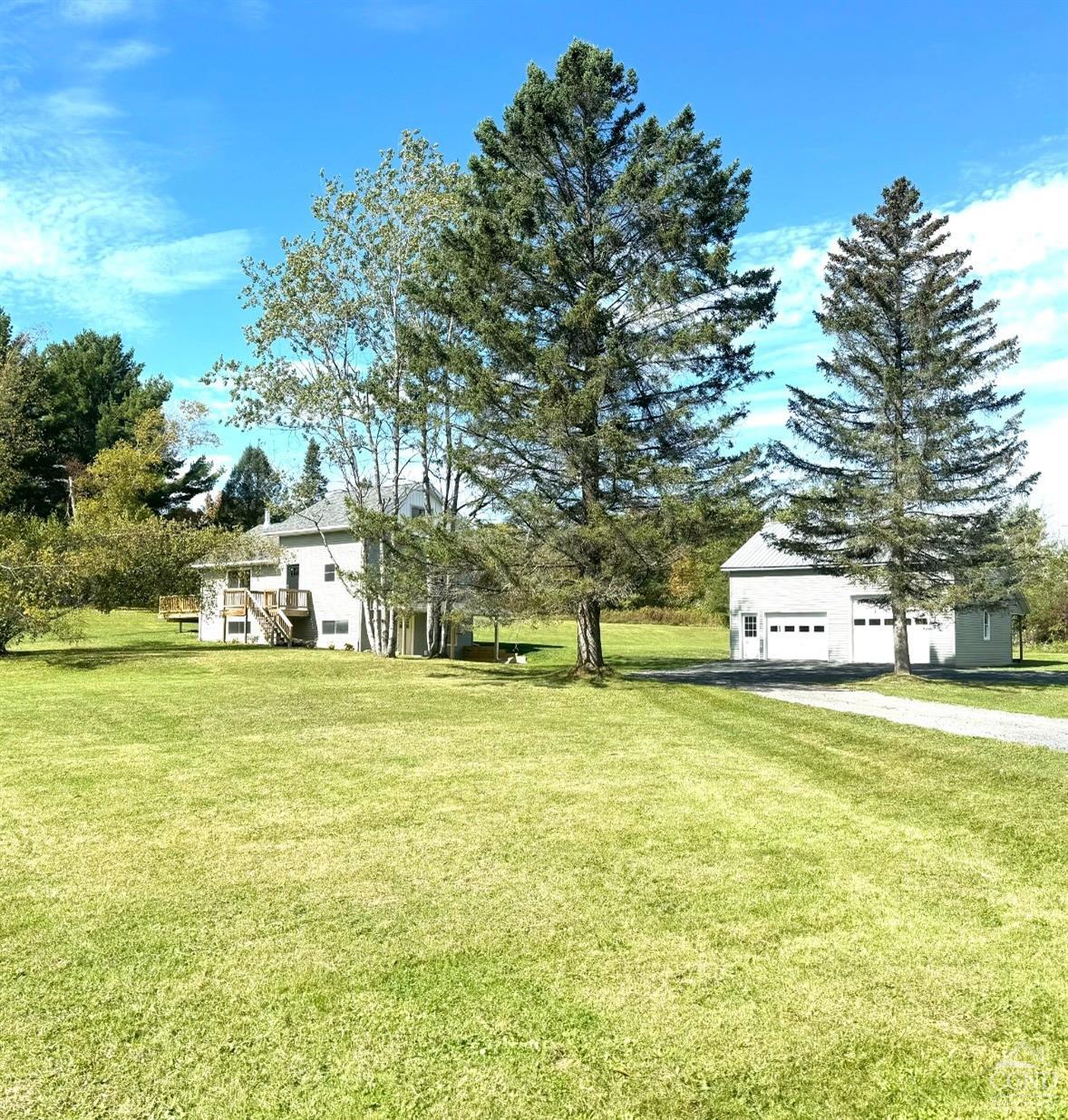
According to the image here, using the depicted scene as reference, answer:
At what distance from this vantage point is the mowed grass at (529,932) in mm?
2943

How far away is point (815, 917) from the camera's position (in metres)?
4.42

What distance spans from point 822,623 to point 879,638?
1887mm

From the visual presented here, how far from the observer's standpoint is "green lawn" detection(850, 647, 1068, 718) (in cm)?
1472

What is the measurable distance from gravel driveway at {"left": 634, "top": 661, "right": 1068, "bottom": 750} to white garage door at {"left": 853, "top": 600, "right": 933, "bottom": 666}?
84.6 inches

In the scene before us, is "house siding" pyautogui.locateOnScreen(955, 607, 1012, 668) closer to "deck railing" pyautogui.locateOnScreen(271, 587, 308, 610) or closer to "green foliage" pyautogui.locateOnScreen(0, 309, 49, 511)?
"deck railing" pyautogui.locateOnScreen(271, 587, 308, 610)

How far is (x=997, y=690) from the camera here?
17688 millimetres

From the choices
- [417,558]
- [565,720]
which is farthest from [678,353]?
[565,720]

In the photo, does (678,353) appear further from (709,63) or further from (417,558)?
(417,558)

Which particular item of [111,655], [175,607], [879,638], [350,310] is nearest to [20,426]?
[175,607]

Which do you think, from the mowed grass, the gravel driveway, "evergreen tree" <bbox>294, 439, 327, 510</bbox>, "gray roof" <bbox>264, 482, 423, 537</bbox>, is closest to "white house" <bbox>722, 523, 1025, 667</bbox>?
the gravel driveway

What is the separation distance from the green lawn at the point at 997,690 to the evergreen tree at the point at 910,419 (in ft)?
5.57

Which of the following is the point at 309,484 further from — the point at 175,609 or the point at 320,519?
the point at 175,609
